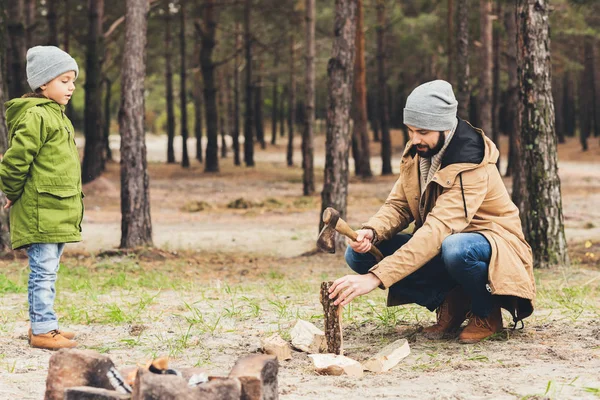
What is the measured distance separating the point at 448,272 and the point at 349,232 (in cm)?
68

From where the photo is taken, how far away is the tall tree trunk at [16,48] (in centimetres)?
1762

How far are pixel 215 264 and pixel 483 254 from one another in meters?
6.03

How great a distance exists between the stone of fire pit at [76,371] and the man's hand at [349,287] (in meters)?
1.31

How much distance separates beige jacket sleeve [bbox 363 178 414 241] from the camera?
516cm

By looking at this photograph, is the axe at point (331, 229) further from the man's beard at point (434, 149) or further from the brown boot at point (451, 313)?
the brown boot at point (451, 313)

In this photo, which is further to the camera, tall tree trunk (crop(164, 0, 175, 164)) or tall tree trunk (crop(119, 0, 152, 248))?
tall tree trunk (crop(164, 0, 175, 164))

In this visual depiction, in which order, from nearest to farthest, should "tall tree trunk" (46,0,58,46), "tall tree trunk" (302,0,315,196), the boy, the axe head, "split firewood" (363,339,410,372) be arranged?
"split firewood" (363,339,410,372), the axe head, the boy, "tall tree trunk" (302,0,315,196), "tall tree trunk" (46,0,58,46)

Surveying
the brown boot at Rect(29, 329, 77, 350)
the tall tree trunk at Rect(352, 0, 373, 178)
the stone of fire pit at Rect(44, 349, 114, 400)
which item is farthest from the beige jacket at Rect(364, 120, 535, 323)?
the tall tree trunk at Rect(352, 0, 373, 178)

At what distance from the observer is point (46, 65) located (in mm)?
5172

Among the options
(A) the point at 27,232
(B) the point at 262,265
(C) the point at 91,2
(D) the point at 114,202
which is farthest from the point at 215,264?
(C) the point at 91,2

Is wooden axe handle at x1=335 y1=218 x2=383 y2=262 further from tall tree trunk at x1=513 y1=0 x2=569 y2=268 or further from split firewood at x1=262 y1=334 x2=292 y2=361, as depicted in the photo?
tall tree trunk at x1=513 y1=0 x2=569 y2=268

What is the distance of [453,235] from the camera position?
482cm

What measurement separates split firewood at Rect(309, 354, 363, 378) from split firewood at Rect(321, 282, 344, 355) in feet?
0.81

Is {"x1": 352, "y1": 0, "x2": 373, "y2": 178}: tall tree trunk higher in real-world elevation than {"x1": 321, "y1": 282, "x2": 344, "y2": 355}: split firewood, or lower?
higher
